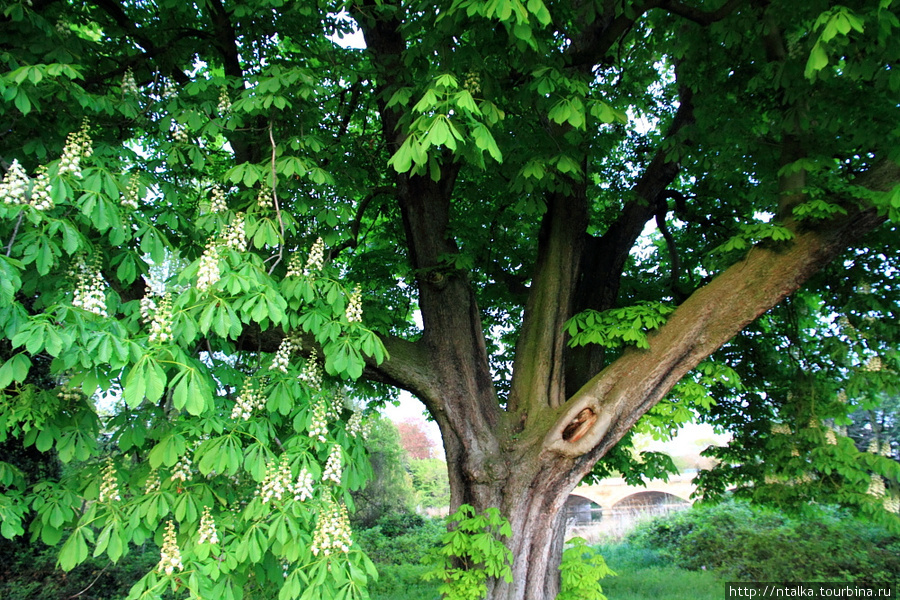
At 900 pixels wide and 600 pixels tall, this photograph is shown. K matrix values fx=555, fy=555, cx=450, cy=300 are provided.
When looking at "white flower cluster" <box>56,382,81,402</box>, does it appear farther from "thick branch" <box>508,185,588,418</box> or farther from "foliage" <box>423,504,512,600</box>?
"thick branch" <box>508,185,588,418</box>

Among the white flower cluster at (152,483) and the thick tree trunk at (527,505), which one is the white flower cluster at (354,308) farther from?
the thick tree trunk at (527,505)

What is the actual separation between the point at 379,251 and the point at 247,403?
3150 mm

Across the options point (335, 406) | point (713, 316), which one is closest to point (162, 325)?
point (335, 406)

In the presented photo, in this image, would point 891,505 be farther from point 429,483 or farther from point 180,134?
point 429,483

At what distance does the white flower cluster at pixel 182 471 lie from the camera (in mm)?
2730

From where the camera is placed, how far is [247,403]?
2.86m

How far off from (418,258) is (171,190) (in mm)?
1908

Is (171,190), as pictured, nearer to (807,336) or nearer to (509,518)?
(509,518)

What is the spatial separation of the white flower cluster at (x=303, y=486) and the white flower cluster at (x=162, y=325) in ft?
2.92

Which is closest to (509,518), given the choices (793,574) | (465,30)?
(465,30)

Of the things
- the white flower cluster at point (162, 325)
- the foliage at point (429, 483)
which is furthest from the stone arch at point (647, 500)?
the white flower cluster at point (162, 325)

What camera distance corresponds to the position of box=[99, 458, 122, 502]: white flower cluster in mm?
2717

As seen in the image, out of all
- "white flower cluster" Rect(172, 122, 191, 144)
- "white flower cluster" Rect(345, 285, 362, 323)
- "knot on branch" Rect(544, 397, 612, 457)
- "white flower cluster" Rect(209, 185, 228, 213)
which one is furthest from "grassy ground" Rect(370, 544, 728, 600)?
"white flower cluster" Rect(172, 122, 191, 144)

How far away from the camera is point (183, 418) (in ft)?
9.05
